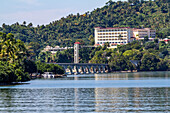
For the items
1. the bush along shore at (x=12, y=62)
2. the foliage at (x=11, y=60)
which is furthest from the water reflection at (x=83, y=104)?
the bush along shore at (x=12, y=62)

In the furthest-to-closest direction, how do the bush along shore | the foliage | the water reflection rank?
the bush along shore < the foliage < the water reflection

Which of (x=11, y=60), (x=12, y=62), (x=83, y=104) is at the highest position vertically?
(x=11, y=60)

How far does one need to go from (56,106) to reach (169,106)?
15.1 metres

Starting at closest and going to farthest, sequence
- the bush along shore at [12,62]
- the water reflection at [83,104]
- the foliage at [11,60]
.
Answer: the water reflection at [83,104]
the foliage at [11,60]
the bush along shore at [12,62]

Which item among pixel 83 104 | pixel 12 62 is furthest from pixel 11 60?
pixel 83 104

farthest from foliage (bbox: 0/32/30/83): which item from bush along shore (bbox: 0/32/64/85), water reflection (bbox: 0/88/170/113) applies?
water reflection (bbox: 0/88/170/113)

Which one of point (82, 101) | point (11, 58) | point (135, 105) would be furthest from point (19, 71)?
point (135, 105)

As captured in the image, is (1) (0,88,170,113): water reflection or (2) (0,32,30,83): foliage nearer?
(1) (0,88,170,113): water reflection

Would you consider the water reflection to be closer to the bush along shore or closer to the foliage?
the foliage

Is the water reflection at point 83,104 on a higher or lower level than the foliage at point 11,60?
lower

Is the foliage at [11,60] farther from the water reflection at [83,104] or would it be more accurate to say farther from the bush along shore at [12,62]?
the water reflection at [83,104]

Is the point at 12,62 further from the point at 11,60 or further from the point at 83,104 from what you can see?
the point at 83,104

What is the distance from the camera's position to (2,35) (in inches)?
6156

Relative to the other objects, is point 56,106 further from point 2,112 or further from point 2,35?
point 2,35
